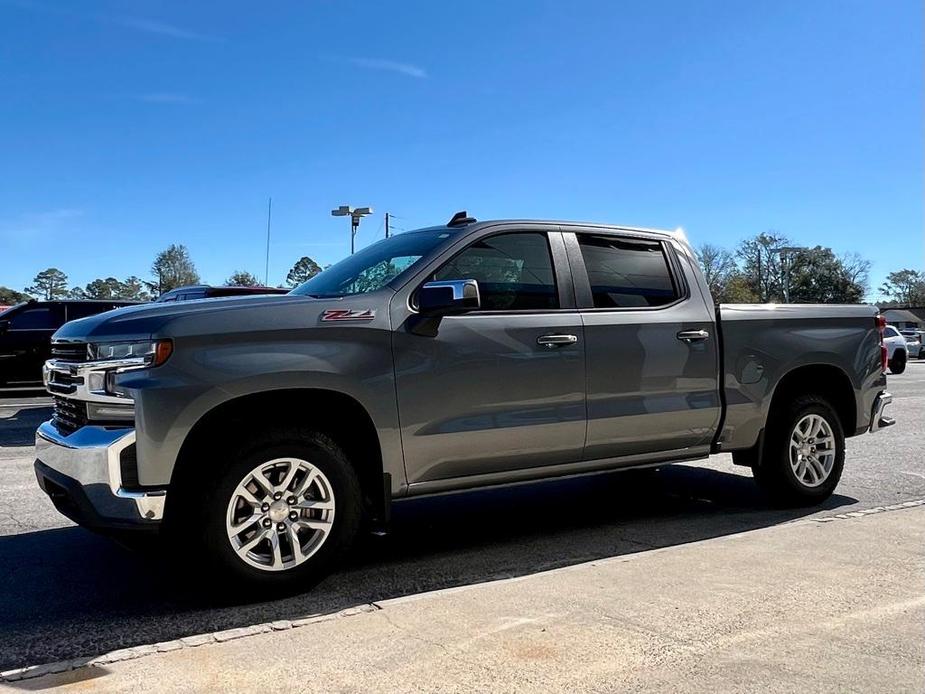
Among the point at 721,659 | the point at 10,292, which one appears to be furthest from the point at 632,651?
the point at 10,292

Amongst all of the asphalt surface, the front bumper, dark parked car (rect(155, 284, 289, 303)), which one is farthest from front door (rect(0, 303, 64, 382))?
the front bumper

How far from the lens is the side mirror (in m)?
4.23

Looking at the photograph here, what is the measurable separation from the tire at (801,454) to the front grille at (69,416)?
4.49 m

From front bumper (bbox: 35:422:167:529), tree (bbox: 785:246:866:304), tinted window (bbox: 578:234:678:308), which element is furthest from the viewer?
tree (bbox: 785:246:866:304)

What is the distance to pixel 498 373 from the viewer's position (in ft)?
15.1

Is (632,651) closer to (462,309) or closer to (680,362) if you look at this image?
(462,309)

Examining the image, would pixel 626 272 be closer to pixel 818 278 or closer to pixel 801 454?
pixel 801 454

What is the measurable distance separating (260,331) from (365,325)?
551mm

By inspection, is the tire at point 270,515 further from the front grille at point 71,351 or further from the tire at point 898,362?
the tire at point 898,362

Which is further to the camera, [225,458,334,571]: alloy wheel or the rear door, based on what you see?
the rear door

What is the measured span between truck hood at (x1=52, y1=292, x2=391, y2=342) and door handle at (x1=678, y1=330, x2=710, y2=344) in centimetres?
210

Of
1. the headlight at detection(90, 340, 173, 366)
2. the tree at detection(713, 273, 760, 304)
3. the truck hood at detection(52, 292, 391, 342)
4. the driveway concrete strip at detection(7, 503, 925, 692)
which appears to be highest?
the tree at detection(713, 273, 760, 304)

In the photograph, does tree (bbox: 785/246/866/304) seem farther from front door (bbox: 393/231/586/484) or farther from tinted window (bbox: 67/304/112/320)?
front door (bbox: 393/231/586/484)

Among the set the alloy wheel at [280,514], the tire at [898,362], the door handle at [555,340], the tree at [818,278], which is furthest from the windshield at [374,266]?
the tree at [818,278]
